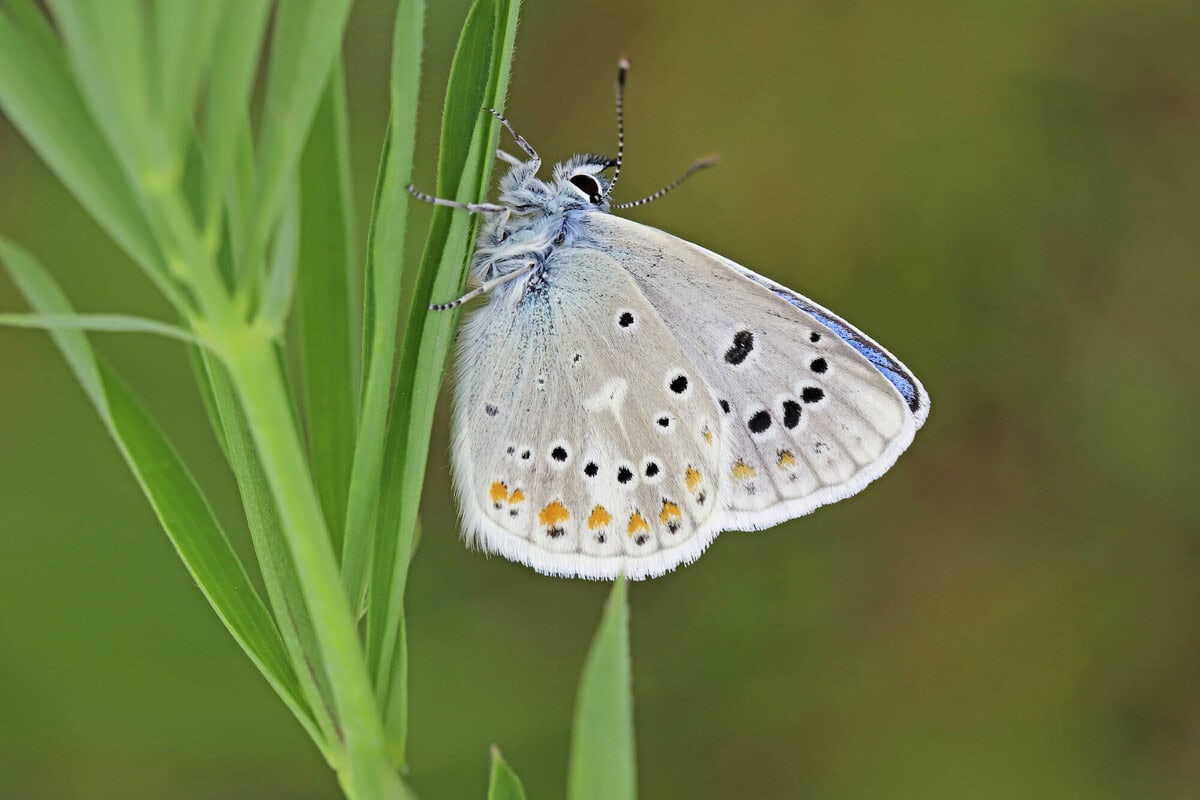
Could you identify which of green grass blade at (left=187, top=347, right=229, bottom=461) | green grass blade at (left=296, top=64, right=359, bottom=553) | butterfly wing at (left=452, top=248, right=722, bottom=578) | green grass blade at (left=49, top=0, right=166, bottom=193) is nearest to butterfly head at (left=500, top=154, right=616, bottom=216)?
butterfly wing at (left=452, top=248, right=722, bottom=578)

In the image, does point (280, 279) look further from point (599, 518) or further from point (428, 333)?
point (599, 518)

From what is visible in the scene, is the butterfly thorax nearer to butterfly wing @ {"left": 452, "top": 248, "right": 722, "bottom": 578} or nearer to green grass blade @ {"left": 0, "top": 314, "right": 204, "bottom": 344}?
butterfly wing @ {"left": 452, "top": 248, "right": 722, "bottom": 578}

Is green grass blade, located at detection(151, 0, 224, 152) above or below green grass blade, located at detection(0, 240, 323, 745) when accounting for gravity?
above

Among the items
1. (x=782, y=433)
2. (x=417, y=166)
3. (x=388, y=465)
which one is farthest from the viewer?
(x=417, y=166)

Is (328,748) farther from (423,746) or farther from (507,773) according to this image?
(423,746)

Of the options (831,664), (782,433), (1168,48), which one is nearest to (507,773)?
(782,433)

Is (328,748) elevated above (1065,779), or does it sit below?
above
